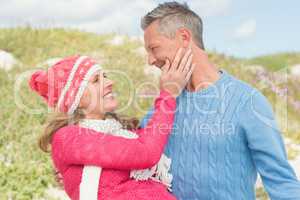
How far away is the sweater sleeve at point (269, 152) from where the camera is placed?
322 centimetres

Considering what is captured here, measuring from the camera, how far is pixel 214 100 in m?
3.52

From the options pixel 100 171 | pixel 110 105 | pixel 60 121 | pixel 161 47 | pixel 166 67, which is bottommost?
pixel 100 171

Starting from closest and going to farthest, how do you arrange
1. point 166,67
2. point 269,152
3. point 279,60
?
point 269,152, point 166,67, point 279,60

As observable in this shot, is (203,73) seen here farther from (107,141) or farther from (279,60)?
(279,60)

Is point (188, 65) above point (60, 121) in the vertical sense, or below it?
above

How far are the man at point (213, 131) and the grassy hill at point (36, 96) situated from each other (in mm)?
5074

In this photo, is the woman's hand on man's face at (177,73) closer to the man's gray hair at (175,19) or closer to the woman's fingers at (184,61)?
the woman's fingers at (184,61)

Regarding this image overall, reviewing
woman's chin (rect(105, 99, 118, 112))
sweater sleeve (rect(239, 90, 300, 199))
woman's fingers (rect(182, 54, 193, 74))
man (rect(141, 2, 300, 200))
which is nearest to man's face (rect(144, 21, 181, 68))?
man (rect(141, 2, 300, 200))

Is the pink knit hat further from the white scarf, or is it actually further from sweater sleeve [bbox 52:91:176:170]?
sweater sleeve [bbox 52:91:176:170]

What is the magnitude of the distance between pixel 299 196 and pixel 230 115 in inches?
23.7

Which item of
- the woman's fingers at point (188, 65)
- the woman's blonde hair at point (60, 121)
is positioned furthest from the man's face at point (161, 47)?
the woman's blonde hair at point (60, 121)

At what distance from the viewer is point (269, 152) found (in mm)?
3219

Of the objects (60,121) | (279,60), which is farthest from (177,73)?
(279,60)

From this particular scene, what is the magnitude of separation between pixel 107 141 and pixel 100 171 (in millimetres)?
183
